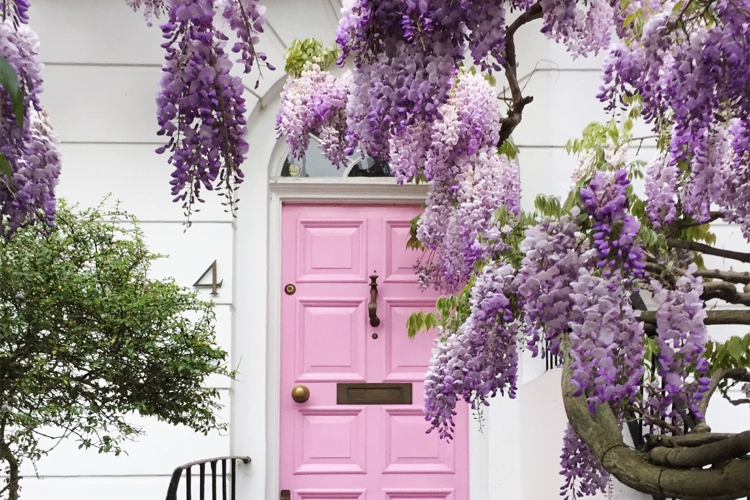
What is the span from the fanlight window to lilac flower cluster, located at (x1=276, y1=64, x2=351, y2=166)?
1229mm

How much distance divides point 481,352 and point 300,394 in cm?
262

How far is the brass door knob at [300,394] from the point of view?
484 cm

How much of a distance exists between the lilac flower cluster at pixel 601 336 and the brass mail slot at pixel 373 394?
10.8 feet

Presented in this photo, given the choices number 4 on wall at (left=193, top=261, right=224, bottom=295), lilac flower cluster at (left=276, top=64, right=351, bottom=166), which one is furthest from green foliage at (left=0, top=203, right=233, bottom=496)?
number 4 on wall at (left=193, top=261, right=224, bottom=295)

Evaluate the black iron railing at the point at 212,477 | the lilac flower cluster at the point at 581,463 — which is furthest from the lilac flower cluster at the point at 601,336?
the black iron railing at the point at 212,477

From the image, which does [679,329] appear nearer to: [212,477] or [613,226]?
[613,226]

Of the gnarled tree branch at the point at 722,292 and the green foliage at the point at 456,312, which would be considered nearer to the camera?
the gnarled tree branch at the point at 722,292

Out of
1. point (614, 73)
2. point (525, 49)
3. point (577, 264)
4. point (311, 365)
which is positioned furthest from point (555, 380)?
point (577, 264)

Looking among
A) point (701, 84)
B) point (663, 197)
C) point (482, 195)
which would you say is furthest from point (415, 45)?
point (482, 195)

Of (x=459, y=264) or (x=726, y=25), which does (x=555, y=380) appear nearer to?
(x=459, y=264)

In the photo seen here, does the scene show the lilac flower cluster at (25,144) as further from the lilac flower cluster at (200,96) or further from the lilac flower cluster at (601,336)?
the lilac flower cluster at (601,336)

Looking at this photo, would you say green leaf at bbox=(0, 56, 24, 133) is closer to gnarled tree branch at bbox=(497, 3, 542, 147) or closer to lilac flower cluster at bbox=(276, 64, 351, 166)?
gnarled tree branch at bbox=(497, 3, 542, 147)

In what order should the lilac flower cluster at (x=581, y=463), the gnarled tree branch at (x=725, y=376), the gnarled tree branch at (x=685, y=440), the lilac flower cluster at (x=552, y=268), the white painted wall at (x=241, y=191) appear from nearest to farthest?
the lilac flower cluster at (x=552, y=268)
the gnarled tree branch at (x=685, y=440)
the gnarled tree branch at (x=725, y=376)
the lilac flower cluster at (x=581, y=463)
the white painted wall at (x=241, y=191)

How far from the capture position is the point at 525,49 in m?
4.95
